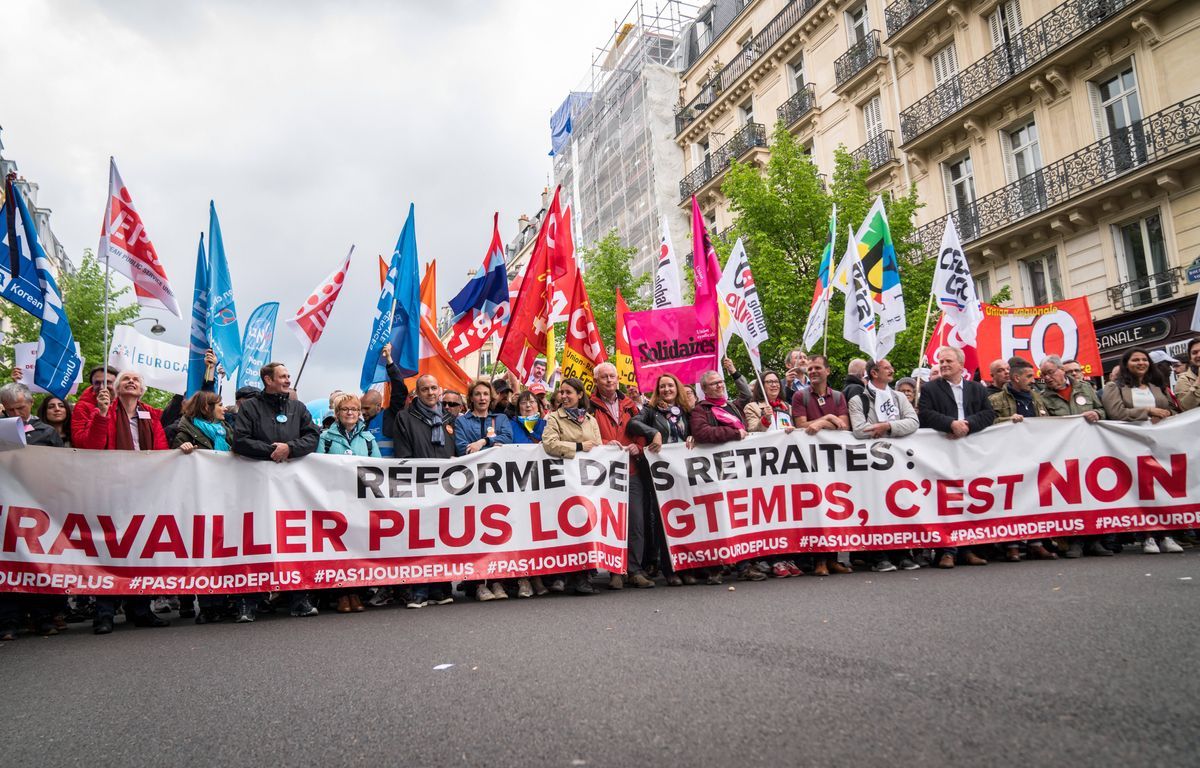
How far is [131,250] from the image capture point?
8.13 m

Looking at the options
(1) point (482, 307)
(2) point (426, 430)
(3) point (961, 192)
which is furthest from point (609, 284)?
(2) point (426, 430)

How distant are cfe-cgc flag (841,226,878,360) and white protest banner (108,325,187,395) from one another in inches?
326

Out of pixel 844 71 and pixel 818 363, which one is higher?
→ pixel 844 71

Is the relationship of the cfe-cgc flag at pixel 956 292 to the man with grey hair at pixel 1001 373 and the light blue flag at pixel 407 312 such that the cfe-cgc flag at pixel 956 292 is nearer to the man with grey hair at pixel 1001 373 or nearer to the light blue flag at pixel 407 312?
the man with grey hair at pixel 1001 373

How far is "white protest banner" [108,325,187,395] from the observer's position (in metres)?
10.5

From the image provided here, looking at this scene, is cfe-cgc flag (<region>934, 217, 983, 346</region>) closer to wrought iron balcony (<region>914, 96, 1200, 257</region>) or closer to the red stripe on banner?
the red stripe on banner

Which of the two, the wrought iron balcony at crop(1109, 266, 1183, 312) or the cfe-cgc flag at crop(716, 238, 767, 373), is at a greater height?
the wrought iron balcony at crop(1109, 266, 1183, 312)

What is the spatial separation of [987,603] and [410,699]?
11.4 ft

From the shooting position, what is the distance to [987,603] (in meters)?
4.97

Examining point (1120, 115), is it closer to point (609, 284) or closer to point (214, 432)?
point (609, 284)

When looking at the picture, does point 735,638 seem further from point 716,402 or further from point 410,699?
point 716,402

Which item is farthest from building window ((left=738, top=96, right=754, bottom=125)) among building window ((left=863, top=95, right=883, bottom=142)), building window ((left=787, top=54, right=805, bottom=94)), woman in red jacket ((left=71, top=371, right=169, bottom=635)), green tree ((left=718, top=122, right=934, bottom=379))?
woman in red jacket ((left=71, top=371, right=169, bottom=635))

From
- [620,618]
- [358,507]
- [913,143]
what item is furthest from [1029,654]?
[913,143]

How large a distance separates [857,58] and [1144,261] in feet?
40.0
